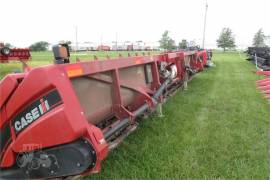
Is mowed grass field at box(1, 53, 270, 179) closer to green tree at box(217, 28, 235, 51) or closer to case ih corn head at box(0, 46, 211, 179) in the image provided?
case ih corn head at box(0, 46, 211, 179)

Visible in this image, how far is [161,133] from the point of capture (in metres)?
3.99

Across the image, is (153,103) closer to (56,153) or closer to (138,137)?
(138,137)

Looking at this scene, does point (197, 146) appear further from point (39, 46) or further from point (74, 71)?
point (39, 46)

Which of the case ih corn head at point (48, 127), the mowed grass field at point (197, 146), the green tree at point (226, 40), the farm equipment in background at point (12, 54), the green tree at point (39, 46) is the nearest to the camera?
the case ih corn head at point (48, 127)

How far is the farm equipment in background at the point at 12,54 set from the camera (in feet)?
51.5

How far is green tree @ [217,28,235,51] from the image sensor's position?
218ft

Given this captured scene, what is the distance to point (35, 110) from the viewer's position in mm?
2199

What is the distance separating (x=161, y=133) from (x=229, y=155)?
0.98 meters

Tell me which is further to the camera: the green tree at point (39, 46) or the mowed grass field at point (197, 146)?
the green tree at point (39, 46)

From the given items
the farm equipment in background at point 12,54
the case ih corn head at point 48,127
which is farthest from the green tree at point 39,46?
the case ih corn head at point 48,127

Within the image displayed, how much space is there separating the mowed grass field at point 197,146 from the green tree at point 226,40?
210 feet

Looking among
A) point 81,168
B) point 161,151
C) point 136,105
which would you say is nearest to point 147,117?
point 136,105

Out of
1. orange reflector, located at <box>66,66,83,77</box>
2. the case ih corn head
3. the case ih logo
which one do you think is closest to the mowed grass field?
the case ih corn head

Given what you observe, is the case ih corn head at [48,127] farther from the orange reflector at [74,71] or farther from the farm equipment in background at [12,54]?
the farm equipment in background at [12,54]
